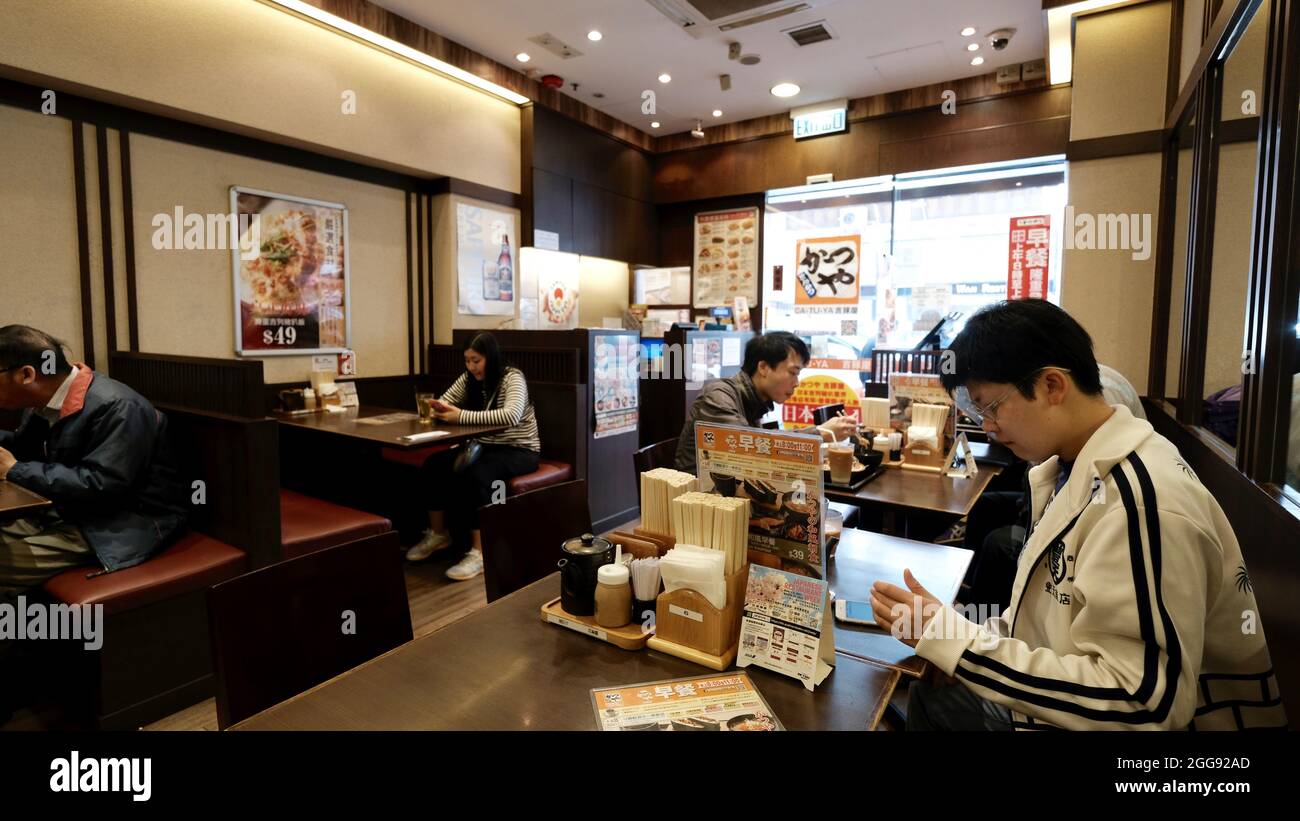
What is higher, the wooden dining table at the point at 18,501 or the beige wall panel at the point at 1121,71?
the beige wall panel at the point at 1121,71

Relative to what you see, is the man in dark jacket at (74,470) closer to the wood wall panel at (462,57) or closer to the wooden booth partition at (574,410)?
the wooden booth partition at (574,410)

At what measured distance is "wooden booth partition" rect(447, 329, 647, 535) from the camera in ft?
14.5

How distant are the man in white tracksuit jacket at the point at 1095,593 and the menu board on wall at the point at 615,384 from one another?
340cm

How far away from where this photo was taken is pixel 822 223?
20.9ft

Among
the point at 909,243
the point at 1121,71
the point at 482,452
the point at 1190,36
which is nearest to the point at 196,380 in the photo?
the point at 482,452

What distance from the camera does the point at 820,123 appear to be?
602 cm

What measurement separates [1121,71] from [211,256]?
5.47 m

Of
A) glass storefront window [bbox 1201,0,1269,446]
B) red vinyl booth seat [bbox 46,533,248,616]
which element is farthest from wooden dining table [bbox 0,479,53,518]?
glass storefront window [bbox 1201,0,1269,446]

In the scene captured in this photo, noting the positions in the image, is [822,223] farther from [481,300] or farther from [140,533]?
[140,533]

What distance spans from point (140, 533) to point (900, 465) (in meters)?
3.20

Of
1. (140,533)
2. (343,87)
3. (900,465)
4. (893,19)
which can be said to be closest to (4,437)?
(140,533)

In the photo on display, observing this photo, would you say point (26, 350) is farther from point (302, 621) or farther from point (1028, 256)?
point (1028, 256)

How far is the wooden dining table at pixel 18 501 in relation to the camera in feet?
6.19

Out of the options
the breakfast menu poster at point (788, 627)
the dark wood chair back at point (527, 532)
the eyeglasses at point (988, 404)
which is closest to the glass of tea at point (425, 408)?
the dark wood chair back at point (527, 532)
